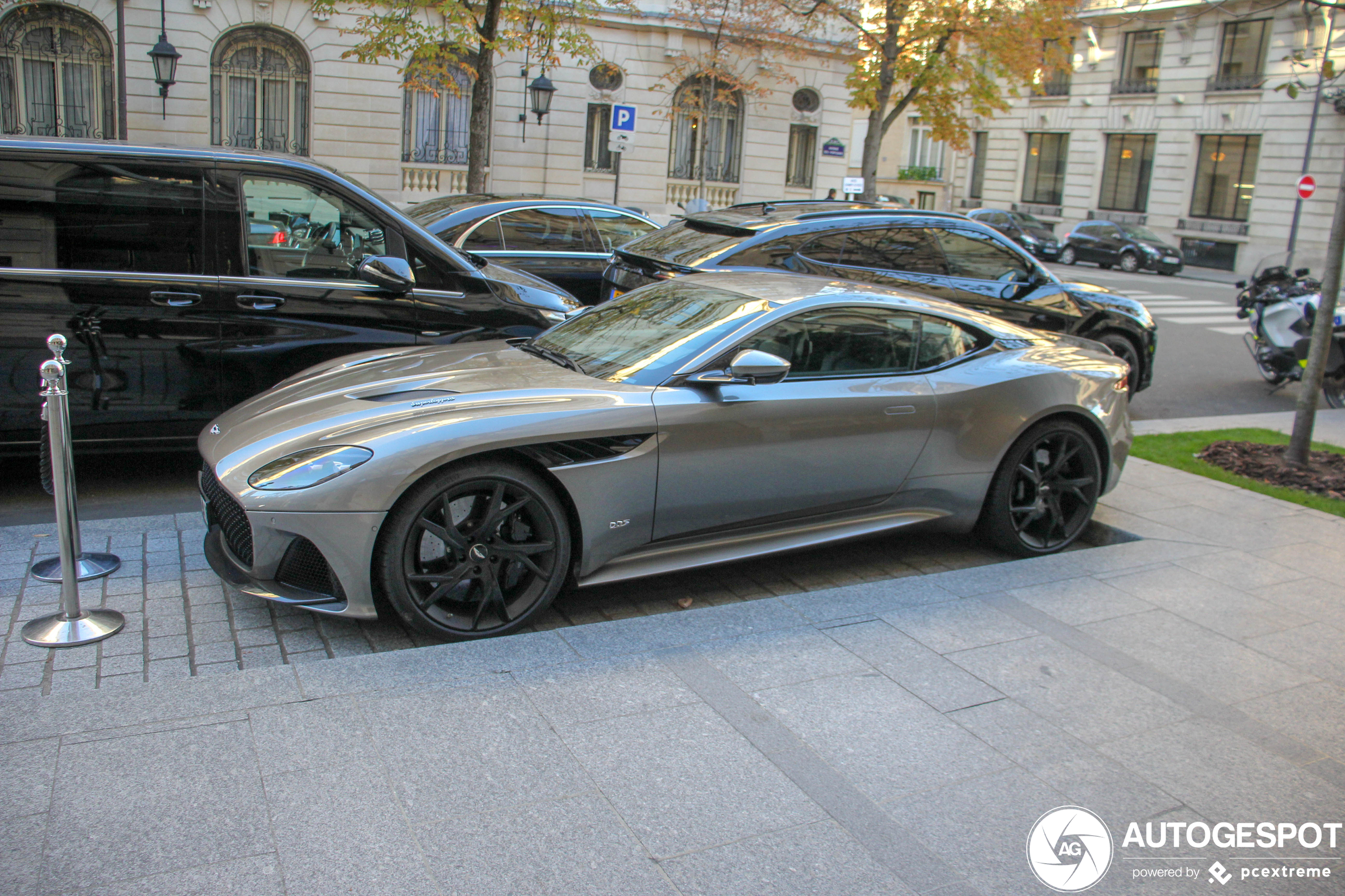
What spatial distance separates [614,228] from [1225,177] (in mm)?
33431

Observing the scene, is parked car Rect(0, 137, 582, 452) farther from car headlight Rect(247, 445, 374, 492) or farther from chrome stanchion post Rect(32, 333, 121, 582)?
chrome stanchion post Rect(32, 333, 121, 582)

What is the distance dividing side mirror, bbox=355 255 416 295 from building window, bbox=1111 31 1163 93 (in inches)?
1534

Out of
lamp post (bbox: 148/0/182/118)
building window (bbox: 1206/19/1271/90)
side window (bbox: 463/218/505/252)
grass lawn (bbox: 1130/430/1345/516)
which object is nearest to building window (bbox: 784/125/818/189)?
lamp post (bbox: 148/0/182/118)

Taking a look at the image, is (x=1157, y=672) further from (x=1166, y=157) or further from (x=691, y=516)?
(x=1166, y=157)

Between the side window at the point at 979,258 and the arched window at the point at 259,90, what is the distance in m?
18.7

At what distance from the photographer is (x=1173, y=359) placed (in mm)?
14031

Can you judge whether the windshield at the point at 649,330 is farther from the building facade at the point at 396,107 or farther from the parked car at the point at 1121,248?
the parked car at the point at 1121,248

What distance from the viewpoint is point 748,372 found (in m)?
4.43

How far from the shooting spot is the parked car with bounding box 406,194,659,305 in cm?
944

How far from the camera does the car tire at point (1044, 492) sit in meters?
5.45

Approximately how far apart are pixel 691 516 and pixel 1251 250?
3678 centimetres

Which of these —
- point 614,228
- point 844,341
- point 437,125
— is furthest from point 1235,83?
point 844,341

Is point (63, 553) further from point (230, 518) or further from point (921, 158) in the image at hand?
point (921, 158)

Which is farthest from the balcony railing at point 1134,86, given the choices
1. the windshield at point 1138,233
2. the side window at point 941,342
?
the side window at point 941,342
